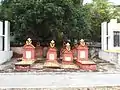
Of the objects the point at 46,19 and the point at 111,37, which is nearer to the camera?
the point at 46,19

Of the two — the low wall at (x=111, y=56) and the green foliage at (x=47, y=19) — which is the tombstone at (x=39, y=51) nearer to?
the green foliage at (x=47, y=19)

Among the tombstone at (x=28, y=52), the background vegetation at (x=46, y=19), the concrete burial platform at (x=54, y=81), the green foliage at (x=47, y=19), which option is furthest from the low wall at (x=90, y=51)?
the concrete burial platform at (x=54, y=81)

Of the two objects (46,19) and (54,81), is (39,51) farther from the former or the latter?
(54,81)

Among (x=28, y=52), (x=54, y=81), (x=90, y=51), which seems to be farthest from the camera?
(x=90, y=51)

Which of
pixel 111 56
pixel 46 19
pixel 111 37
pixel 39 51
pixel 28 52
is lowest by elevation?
pixel 111 56

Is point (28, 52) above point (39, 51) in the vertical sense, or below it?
above

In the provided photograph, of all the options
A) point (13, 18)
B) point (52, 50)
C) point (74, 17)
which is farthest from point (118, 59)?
point (13, 18)

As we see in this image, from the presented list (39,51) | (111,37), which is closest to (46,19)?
(39,51)

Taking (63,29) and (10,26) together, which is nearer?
(63,29)

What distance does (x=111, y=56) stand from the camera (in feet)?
73.7

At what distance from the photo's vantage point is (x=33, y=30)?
2547 cm

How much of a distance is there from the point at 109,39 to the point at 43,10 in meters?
6.61

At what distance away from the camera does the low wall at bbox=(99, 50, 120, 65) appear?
20611 millimetres

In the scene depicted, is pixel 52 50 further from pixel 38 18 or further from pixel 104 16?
pixel 104 16
